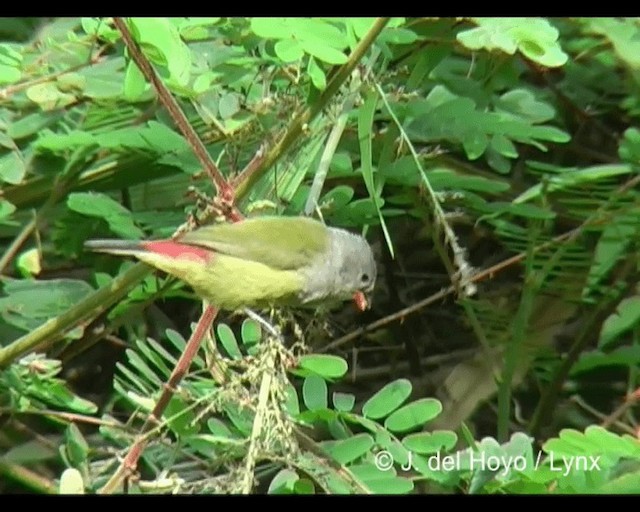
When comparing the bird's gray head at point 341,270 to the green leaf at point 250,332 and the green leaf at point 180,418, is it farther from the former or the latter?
the green leaf at point 180,418

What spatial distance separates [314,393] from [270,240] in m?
0.26

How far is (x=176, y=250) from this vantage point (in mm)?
1648

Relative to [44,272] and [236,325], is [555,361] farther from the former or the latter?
[44,272]

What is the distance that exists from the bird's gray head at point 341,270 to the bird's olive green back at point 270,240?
2cm

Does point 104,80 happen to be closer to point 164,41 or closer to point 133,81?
point 133,81

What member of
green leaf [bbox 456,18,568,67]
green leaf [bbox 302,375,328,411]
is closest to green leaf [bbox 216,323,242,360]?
green leaf [bbox 302,375,328,411]

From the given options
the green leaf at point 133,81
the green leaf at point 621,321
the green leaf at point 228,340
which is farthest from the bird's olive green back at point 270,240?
the green leaf at point 621,321

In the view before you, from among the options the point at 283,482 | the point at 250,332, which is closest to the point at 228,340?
the point at 250,332

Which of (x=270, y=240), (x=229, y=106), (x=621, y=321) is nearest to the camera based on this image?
(x=229, y=106)

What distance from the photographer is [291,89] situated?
154 centimetres

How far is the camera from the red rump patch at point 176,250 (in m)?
1.63

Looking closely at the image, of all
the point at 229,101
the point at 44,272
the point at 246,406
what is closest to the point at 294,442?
the point at 246,406

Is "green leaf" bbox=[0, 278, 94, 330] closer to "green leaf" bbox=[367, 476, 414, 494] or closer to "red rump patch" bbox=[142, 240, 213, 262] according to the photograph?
"red rump patch" bbox=[142, 240, 213, 262]

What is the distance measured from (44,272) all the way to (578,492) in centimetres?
90
